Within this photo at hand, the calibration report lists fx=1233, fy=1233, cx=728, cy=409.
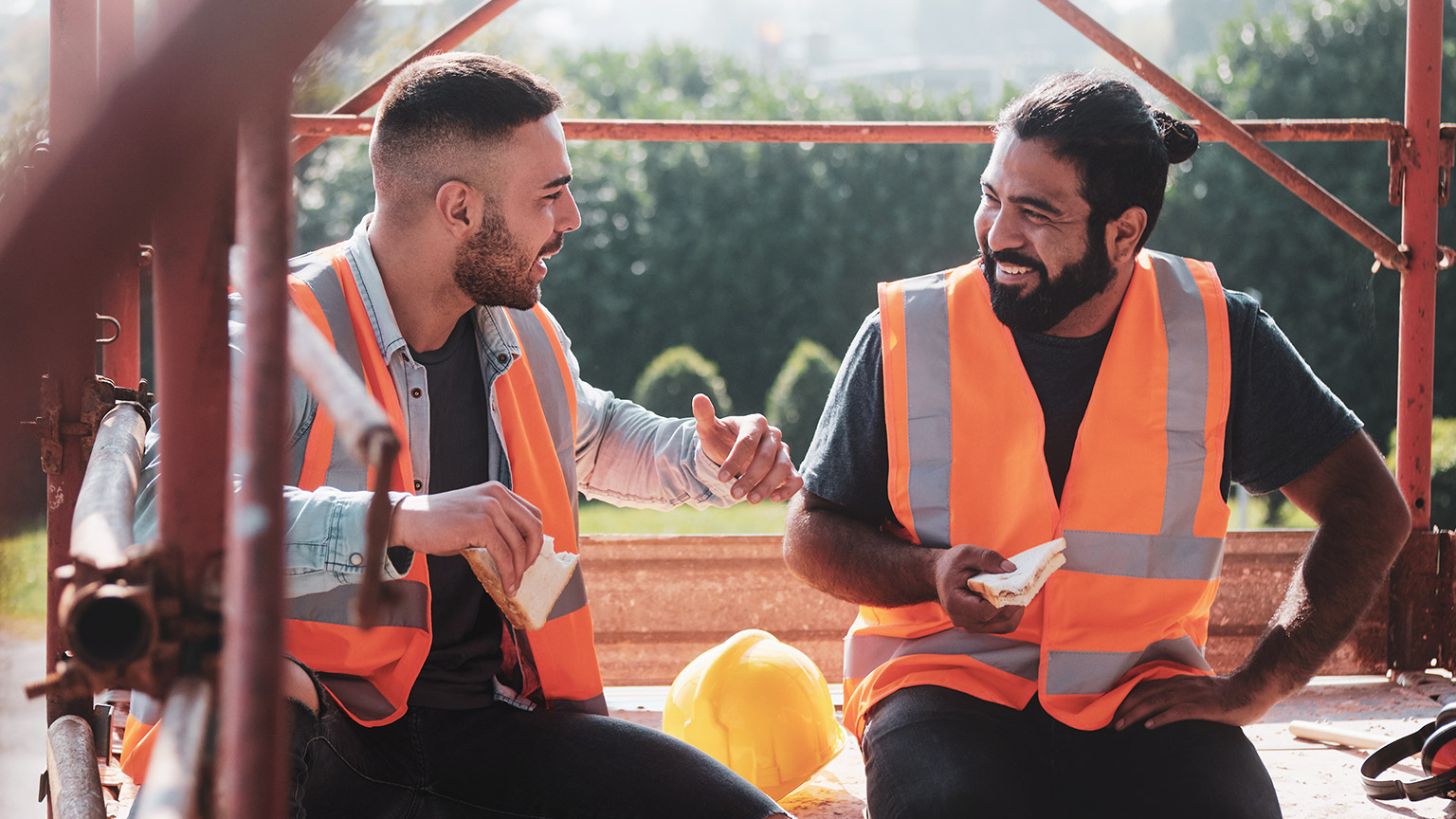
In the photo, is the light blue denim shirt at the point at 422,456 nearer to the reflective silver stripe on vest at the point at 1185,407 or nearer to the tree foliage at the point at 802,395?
the reflective silver stripe on vest at the point at 1185,407

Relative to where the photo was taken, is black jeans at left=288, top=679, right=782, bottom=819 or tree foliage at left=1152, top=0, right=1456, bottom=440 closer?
black jeans at left=288, top=679, right=782, bottom=819

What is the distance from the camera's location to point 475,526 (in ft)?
6.10

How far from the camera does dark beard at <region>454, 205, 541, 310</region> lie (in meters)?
2.52

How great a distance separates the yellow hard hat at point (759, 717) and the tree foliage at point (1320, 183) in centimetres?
1117

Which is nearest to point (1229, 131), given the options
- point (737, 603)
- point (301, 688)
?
point (737, 603)

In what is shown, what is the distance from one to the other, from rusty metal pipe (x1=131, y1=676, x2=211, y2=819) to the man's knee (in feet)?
3.54

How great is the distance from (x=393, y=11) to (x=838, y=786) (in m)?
2.58

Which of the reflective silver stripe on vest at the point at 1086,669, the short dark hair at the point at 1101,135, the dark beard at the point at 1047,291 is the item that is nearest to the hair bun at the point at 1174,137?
the short dark hair at the point at 1101,135

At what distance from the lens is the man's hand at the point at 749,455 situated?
251cm

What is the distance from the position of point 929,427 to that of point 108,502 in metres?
1.64

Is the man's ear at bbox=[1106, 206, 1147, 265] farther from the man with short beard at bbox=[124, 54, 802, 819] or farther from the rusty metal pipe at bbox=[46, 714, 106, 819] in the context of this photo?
the rusty metal pipe at bbox=[46, 714, 106, 819]

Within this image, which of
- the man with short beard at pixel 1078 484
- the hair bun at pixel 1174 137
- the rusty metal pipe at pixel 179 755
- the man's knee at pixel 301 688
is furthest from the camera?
the hair bun at pixel 1174 137

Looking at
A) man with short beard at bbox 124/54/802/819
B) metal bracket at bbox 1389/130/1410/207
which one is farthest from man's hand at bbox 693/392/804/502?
metal bracket at bbox 1389/130/1410/207

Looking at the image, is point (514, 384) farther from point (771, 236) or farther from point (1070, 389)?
point (771, 236)
